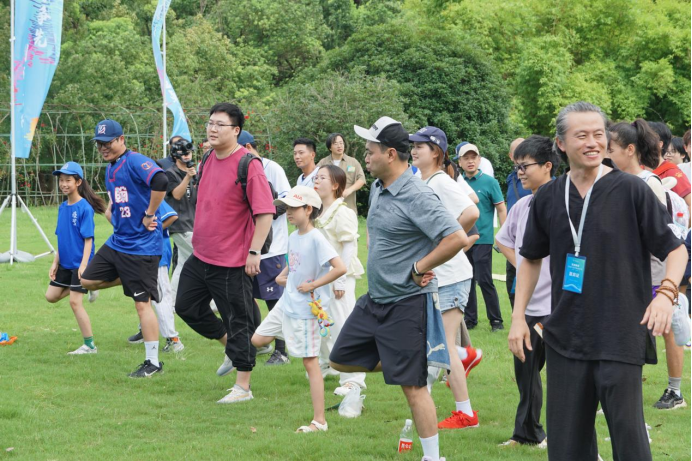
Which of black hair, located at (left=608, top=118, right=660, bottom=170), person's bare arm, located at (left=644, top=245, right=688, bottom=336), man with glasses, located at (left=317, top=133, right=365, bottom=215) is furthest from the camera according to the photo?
man with glasses, located at (left=317, top=133, right=365, bottom=215)

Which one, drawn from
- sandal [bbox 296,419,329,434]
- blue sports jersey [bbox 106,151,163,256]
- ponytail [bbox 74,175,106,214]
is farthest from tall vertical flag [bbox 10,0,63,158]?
sandal [bbox 296,419,329,434]

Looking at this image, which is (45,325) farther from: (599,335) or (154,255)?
(599,335)

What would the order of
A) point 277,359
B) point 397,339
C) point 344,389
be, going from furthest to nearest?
1. point 277,359
2. point 344,389
3. point 397,339

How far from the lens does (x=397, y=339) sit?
15.5 feet

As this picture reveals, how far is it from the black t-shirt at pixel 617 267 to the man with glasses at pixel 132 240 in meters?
4.45

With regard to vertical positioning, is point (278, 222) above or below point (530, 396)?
above

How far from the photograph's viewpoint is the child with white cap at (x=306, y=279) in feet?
19.2

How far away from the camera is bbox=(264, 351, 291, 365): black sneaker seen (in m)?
Result: 7.87

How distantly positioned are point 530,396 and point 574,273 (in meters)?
1.76

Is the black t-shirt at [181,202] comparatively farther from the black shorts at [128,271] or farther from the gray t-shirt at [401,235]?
the gray t-shirt at [401,235]

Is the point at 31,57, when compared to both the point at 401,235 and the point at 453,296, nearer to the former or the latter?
the point at 453,296

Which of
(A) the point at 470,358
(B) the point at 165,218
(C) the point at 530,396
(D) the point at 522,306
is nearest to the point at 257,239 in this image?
(A) the point at 470,358

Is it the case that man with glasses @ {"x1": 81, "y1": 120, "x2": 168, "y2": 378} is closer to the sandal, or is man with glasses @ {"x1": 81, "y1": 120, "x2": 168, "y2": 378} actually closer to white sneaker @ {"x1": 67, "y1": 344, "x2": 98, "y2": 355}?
white sneaker @ {"x1": 67, "y1": 344, "x2": 98, "y2": 355}

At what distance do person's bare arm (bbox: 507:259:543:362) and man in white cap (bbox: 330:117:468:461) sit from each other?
497 millimetres
